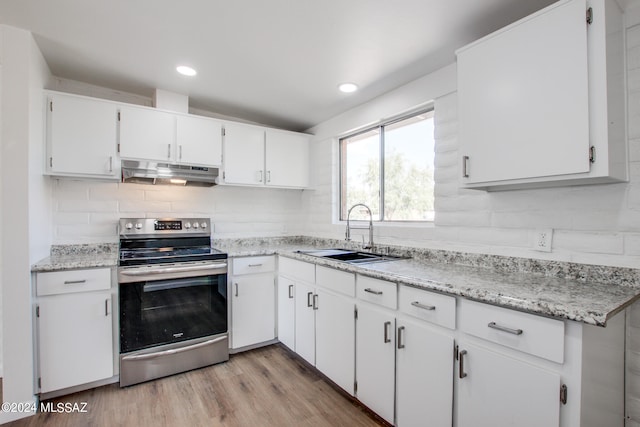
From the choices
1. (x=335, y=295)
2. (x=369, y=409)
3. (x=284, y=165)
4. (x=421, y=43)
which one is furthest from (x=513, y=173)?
(x=284, y=165)

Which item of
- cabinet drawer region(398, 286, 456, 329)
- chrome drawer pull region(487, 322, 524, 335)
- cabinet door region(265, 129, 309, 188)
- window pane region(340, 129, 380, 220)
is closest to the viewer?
chrome drawer pull region(487, 322, 524, 335)

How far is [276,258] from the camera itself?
298cm

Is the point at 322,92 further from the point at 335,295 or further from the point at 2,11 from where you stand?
the point at 2,11

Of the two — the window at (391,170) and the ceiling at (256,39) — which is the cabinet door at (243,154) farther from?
the window at (391,170)

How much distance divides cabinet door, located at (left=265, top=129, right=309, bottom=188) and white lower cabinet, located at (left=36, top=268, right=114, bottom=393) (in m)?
1.75

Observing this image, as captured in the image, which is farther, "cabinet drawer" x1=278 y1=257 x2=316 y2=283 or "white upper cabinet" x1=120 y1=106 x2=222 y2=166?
"white upper cabinet" x1=120 y1=106 x2=222 y2=166

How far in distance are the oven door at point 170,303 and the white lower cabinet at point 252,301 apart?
0.11 metres

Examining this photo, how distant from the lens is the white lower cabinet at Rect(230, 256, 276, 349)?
277cm

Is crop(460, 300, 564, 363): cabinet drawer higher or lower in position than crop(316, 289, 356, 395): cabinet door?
higher

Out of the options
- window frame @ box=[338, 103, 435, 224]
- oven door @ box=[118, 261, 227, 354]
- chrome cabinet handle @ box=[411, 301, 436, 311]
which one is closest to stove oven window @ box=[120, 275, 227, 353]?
oven door @ box=[118, 261, 227, 354]

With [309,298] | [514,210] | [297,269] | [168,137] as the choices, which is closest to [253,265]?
[297,269]

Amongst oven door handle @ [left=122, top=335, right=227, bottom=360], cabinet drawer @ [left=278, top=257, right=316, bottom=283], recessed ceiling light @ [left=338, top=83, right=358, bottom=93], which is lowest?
oven door handle @ [left=122, top=335, right=227, bottom=360]

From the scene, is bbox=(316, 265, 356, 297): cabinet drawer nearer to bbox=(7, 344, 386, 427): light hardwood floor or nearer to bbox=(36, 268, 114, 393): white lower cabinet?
bbox=(7, 344, 386, 427): light hardwood floor

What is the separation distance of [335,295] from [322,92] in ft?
5.65
